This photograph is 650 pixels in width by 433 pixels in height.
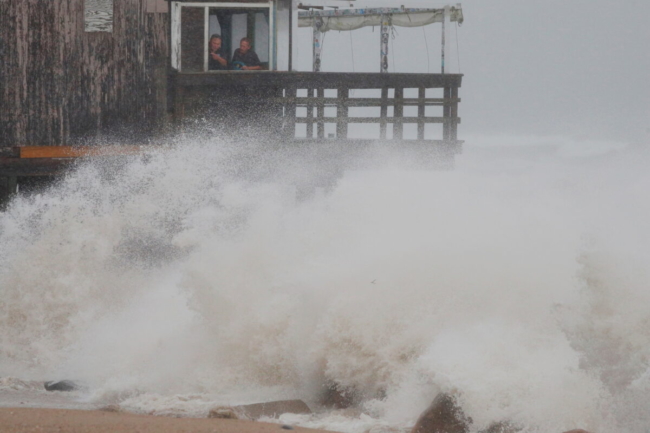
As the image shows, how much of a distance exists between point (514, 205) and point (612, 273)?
2.44m

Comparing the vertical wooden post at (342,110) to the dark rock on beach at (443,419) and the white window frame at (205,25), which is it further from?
the dark rock on beach at (443,419)

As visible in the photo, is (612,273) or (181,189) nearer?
(612,273)

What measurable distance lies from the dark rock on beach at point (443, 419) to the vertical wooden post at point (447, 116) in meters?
6.99

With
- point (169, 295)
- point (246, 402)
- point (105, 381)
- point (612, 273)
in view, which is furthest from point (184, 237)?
point (612, 273)

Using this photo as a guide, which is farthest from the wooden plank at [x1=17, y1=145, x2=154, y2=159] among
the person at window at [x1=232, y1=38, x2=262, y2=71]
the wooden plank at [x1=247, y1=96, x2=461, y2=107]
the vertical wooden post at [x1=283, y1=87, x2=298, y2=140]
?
the wooden plank at [x1=247, y1=96, x2=461, y2=107]

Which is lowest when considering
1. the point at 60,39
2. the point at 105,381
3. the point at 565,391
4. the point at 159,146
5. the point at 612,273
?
the point at 105,381

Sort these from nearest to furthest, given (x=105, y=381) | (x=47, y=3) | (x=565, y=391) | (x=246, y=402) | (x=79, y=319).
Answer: (x=565, y=391) < (x=246, y=402) < (x=105, y=381) < (x=79, y=319) < (x=47, y=3)

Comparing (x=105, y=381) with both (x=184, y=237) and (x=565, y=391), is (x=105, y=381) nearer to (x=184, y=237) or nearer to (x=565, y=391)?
(x=184, y=237)

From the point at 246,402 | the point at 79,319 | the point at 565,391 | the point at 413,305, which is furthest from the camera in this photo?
the point at 79,319

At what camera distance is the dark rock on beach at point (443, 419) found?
649 centimetres

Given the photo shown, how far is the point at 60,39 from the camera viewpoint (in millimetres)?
13359

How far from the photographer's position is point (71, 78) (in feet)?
43.9

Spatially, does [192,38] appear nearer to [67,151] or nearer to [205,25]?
[205,25]

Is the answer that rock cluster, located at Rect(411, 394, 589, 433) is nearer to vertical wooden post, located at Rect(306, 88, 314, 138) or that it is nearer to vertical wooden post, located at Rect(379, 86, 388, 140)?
vertical wooden post, located at Rect(379, 86, 388, 140)
